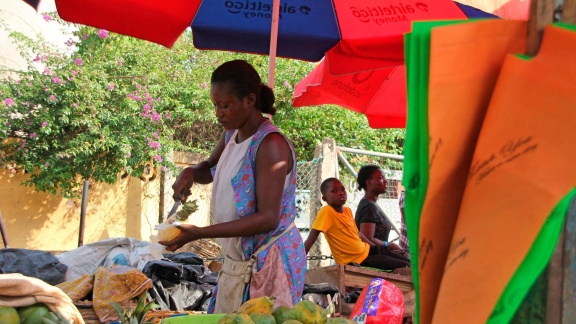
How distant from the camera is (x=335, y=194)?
584 cm

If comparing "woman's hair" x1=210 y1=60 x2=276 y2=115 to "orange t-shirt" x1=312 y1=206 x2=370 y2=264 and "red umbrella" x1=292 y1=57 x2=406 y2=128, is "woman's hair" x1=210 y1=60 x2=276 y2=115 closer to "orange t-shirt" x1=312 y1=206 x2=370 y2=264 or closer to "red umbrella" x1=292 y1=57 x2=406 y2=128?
"red umbrella" x1=292 y1=57 x2=406 y2=128

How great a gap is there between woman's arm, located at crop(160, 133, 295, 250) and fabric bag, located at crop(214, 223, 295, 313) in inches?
6.4

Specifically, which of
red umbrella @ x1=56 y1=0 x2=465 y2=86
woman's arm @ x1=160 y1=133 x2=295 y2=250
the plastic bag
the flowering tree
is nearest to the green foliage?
the flowering tree

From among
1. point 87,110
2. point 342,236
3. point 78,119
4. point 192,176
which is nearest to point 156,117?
point 87,110

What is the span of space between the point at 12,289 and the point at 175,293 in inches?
88.6

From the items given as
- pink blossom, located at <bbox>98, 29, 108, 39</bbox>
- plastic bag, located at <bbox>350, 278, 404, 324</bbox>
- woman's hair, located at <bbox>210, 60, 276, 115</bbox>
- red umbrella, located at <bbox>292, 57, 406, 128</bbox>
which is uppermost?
pink blossom, located at <bbox>98, 29, 108, 39</bbox>

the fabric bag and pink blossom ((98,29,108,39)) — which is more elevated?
pink blossom ((98,29,108,39))

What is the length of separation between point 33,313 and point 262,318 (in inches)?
28.2

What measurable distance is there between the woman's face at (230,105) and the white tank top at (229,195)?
10cm

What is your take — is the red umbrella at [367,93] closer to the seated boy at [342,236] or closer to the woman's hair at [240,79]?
the seated boy at [342,236]

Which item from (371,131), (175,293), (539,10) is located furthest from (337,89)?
(371,131)

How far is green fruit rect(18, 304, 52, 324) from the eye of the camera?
188 cm

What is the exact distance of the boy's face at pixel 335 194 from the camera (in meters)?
5.84

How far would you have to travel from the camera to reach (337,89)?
219 inches
